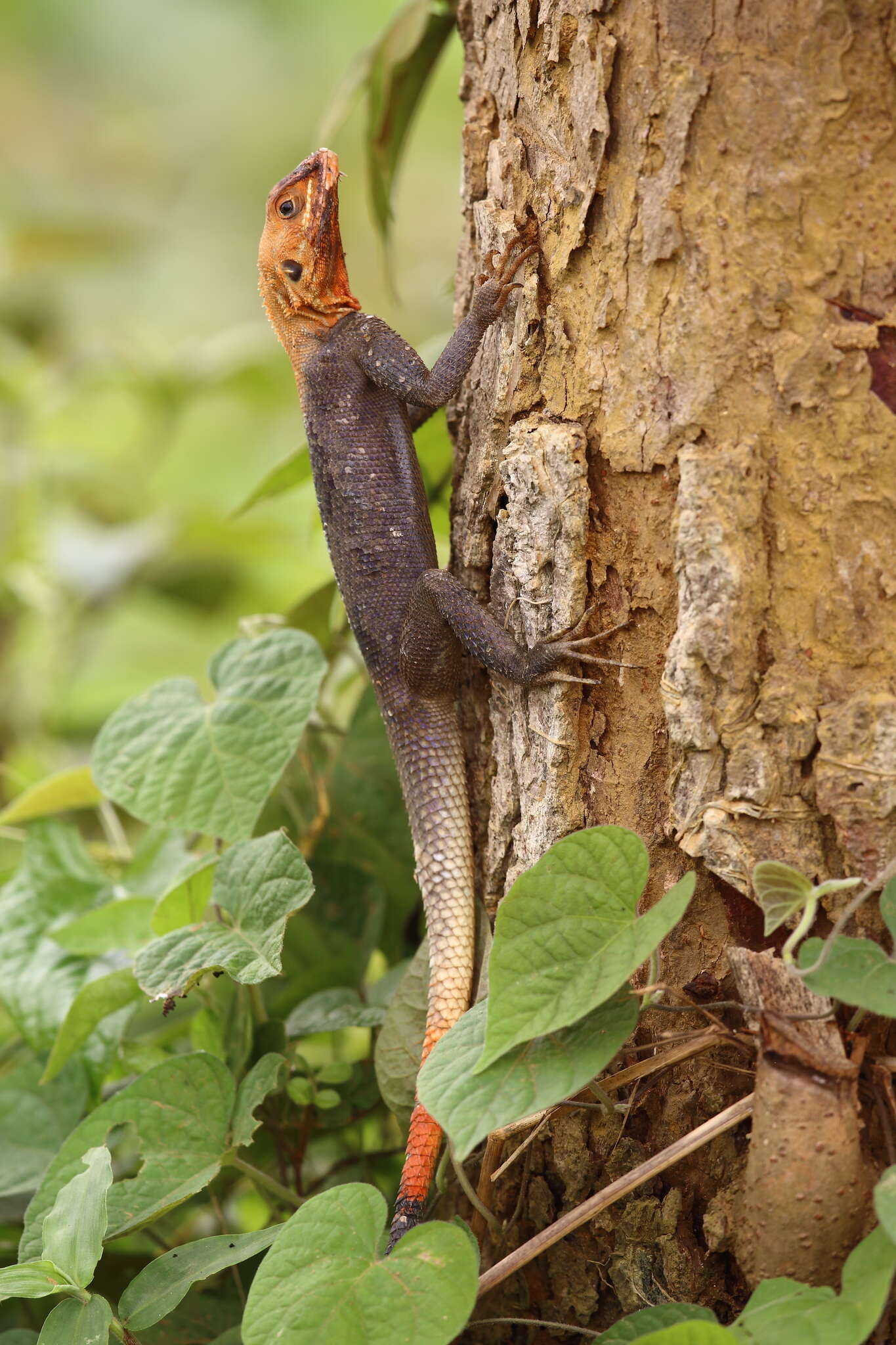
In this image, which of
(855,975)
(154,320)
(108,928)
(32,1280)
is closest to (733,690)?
(855,975)

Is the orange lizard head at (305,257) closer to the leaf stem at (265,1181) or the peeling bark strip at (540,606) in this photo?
the peeling bark strip at (540,606)

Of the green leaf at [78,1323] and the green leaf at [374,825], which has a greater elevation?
the green leaf at [374,825]

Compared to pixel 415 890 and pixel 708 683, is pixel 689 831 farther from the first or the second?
pixel 415 890

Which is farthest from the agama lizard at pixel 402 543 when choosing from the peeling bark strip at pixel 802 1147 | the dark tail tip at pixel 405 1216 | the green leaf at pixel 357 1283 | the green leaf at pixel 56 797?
the green leaf at pixel 56 797

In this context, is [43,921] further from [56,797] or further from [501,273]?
[501,273]

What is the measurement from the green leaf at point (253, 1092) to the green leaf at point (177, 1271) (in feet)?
0.45

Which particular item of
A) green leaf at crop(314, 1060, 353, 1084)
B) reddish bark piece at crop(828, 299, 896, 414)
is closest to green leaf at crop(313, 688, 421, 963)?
green leaf at crop(314, 1060, 353, 1084)

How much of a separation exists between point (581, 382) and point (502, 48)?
1.86 ft

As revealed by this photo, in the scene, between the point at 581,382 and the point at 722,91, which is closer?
the point at 722,91

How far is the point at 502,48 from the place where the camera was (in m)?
1.57

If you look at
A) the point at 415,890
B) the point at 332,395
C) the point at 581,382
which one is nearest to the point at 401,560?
the point at 332,395

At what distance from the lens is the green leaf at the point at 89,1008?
5.56ft

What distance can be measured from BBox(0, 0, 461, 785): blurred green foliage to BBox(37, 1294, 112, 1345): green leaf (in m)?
1.32

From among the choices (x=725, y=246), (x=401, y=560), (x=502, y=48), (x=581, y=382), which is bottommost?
(x=401, y=560)
